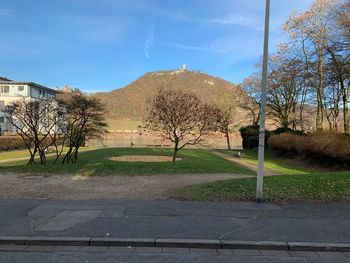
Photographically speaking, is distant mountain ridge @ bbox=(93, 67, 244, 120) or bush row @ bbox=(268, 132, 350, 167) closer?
bush row @ bbox=(268, 132, 350, 167)

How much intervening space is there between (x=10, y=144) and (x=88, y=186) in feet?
134

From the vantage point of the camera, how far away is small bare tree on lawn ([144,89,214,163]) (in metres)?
25.4

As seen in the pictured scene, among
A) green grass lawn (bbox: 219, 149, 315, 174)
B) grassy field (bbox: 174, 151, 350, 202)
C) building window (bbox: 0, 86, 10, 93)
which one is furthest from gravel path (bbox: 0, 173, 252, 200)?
building window (bbox: 0, 86, 10, 93)

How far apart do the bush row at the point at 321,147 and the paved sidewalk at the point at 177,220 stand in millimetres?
19140

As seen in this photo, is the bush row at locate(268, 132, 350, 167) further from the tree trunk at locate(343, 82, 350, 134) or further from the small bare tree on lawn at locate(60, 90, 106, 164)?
the small bare tree on lawn at locate(60, 90, 106, 164)

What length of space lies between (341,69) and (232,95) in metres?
36.1

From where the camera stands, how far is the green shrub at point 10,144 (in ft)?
159

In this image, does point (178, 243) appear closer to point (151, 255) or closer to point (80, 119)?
point (151, 255)

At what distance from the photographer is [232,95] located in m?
A: 60.8

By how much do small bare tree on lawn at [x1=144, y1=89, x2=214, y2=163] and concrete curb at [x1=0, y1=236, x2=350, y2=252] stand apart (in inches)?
746

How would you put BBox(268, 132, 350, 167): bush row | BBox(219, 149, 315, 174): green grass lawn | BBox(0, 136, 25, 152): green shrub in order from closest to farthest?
1. BBox(268, 132, 350, 167): bush row
2. BBox(219, 149, 315, 174): green grass lawn
3. BBox(0, 136, 25, 152): green shrub

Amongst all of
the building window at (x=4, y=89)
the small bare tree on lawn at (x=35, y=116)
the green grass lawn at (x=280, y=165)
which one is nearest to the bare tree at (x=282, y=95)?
the green grass lawn at (x=280, y=165)

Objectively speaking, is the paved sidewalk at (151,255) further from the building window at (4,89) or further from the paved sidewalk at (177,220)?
the building window at (4,89)

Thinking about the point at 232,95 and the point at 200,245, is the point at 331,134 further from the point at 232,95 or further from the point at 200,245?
the point at 232,95
